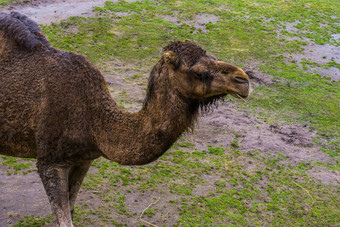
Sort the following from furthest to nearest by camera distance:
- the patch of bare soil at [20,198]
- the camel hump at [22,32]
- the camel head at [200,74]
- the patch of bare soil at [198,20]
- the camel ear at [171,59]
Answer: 1. the patch of bare soil at [198,20]
2. the patch of bare soil at [20,198]
3. the camel hump at [22,32]
4. the camel ear at [171,59]
5. the camel head at [200,74]

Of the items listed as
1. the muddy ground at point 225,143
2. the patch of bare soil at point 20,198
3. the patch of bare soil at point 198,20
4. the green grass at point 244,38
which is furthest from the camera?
the patch of bare soil at point 198,20

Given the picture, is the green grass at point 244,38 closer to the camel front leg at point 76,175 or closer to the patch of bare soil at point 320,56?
the patch of bare soil at point 320,56

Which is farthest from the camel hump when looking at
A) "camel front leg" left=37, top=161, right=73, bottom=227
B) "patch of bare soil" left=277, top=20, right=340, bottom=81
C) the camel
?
"patch of bare soil" left=277, top=20, right=340, bottom=81

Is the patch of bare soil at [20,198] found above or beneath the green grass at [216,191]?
above

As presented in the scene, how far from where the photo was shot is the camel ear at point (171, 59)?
3.69 m

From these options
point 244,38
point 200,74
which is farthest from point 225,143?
point 244,38

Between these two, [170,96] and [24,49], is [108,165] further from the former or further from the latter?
[170,96]

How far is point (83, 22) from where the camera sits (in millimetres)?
10969

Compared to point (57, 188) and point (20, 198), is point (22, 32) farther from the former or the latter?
point (20, 198)

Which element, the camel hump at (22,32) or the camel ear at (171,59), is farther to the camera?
the camel hump at (22,32)

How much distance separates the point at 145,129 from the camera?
157 inches

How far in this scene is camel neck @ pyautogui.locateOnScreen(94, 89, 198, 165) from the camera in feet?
12.5

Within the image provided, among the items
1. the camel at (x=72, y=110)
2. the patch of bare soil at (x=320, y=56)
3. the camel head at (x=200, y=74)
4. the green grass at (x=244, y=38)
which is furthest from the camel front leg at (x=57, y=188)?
the patch of bare soil at (x=320, y=56)

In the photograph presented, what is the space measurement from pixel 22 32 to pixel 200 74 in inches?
80.2
